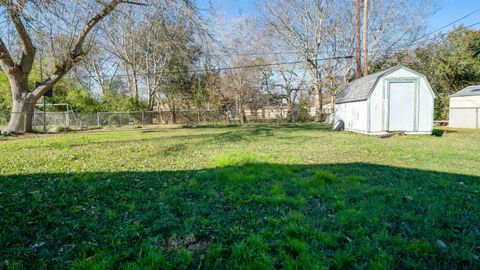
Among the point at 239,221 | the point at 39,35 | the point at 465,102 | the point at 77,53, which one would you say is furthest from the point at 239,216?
the point at 465,102

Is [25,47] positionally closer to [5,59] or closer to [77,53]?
[5,59]

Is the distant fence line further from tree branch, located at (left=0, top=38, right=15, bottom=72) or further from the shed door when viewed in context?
the shed door

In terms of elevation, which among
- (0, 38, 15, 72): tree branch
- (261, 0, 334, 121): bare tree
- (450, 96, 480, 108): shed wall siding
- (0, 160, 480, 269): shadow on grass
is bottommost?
(0, 160, 480, 269): shadow on grass

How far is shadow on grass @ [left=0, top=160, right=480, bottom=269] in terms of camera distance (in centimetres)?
202

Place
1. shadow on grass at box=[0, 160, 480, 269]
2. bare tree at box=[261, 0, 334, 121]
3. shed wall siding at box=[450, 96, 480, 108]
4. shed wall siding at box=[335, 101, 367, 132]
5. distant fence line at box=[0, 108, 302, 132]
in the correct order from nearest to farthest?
shadow on grass at box=[0, 160, 480, 269]
shed wall siding at box=[335, 101, 367, 132]
shed wall siding at box=[450, 96, 480, 108]
distant fence line at box=[0, 108, 302, 132]
bare tree at box=[261, 0, 334, 121]

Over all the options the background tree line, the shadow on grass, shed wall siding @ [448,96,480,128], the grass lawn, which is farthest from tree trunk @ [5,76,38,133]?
shed wall siding @ [448,96,480,128]

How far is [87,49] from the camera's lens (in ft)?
40.9

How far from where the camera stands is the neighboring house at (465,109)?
16203 millimetres

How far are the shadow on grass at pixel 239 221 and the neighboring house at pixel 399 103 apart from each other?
7525 mm

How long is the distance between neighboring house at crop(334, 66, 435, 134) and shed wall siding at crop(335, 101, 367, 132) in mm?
220

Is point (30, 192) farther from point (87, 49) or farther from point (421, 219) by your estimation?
point (87, 49)

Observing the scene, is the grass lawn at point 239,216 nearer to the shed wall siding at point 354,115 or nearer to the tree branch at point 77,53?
the tree branch at point 77,53

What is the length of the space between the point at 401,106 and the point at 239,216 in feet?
35.3

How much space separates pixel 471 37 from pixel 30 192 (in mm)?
27162
